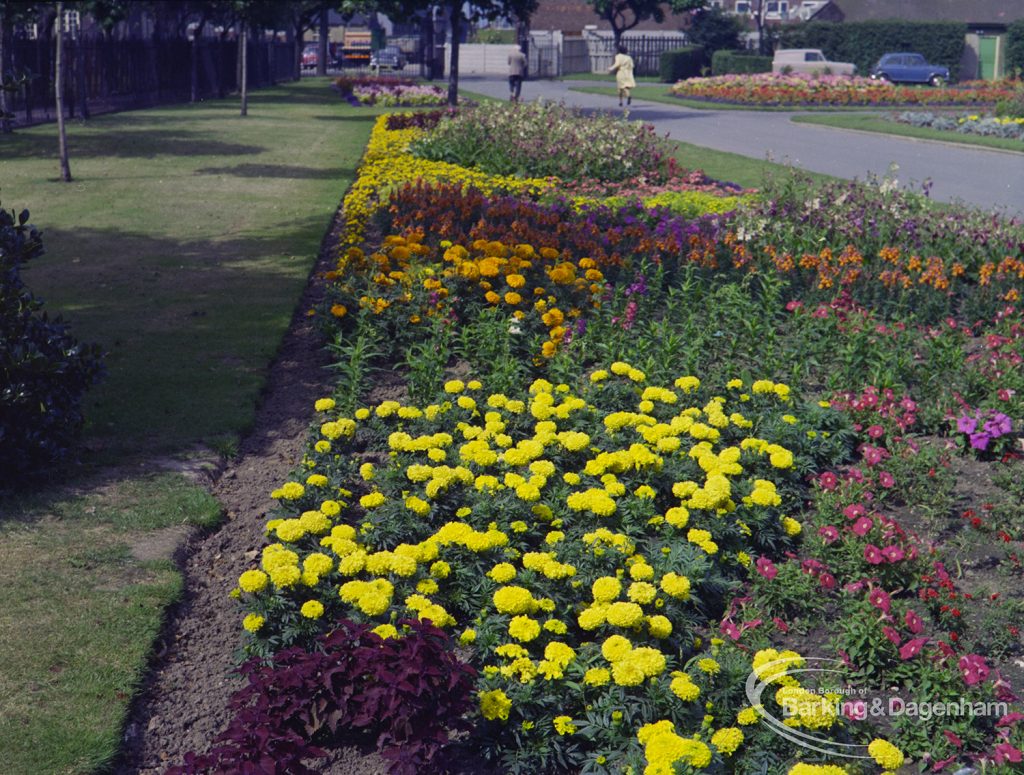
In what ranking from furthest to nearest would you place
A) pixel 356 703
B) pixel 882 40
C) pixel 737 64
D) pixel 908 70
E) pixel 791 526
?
pixel 882 40 → pixel 737 64 → pixel 908 70 → pixel 791 526 → pixel 356 703

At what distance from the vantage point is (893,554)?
4441 mm

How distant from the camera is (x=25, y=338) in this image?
5.77 m

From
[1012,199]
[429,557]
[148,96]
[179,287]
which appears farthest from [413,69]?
[429,557]

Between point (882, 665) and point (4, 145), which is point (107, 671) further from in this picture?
point (4, 145)

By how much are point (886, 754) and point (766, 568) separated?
1066 millimetres

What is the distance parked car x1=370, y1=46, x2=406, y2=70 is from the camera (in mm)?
65312

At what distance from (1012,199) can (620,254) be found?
28.8 ft

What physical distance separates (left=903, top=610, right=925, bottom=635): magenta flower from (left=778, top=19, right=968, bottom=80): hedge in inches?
2136

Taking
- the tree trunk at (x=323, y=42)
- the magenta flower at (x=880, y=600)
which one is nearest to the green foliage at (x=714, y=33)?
the tree trunk at (x=323, y=42)

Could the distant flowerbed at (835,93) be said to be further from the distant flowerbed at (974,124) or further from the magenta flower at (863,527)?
the magenta flower at (863,527)

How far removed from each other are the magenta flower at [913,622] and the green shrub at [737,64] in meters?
48.5

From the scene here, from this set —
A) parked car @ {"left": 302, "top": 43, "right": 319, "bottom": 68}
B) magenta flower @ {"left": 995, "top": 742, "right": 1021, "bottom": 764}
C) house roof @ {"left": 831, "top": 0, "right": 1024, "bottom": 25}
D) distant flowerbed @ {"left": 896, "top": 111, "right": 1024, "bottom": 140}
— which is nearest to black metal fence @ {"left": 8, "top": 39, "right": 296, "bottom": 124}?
distant flowerbed @ {"left": 896, "top": 111, "right": 1024, "bottom": 140}

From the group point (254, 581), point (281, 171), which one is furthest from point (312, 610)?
point (281, 171)

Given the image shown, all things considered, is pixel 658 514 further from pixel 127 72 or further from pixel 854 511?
pixel 127 72
